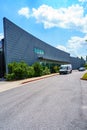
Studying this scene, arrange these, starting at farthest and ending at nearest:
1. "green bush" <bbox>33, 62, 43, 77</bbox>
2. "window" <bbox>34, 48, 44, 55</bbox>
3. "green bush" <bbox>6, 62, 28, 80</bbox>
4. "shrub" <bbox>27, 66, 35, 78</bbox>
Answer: "window" <bbox>34, 48, 44, 55</bbox> < "green bush" <bbox>33, 62, 43, 77</bbox> < "shrub" <bbox>27, 66, 35, 78</bbox> < "green bush" <bbox>6, 62, 28, 80</bbox>

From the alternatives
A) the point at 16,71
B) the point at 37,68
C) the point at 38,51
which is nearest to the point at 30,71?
the point at 37,68

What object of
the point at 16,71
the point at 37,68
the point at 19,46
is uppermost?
the point at 19,46

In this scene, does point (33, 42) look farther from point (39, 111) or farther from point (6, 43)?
point (39, 111)

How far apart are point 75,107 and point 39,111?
165cm

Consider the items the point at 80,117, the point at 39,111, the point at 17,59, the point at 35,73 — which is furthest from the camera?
the point at 35,73

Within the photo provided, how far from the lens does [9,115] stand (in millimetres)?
7043

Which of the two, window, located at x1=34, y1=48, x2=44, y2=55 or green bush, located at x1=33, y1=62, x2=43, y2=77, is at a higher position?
window, located at x1=34, y1=48, x2=44, y2=55

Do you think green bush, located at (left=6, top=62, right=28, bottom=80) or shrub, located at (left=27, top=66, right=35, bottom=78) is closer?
green bush, located at (left=6, top=62, right=28, bottom=80)

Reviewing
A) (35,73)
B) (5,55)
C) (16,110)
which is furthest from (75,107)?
(35,73)

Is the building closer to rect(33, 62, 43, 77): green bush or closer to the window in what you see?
the window

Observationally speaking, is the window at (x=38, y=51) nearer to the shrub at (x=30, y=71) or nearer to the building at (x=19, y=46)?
the building at (x=19, y=46)

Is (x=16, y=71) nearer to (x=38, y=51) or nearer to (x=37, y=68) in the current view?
(x=37, y=68)

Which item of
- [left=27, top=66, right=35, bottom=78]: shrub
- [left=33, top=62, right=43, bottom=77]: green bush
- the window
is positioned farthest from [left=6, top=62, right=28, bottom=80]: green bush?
the window

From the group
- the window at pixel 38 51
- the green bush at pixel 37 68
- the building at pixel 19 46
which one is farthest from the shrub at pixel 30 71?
the window at pixel 38 51
